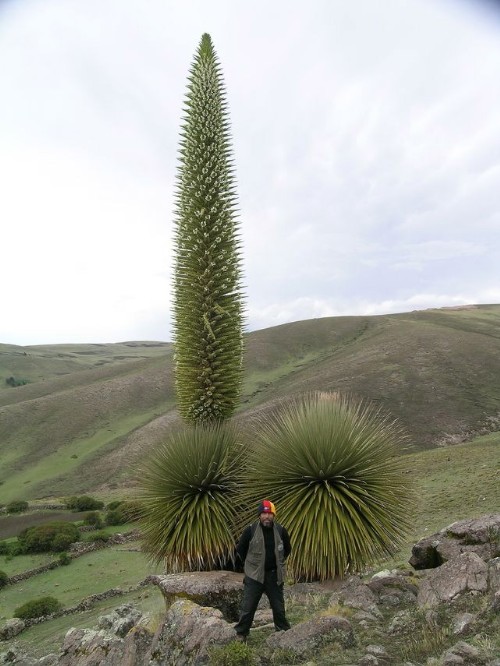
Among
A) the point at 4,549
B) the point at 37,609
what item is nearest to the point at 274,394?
the point at 4,549

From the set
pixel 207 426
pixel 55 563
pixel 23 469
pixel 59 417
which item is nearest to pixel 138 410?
pixel 59 417

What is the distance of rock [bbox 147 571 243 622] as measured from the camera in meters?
6.67

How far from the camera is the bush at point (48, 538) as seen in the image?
31.1 meters

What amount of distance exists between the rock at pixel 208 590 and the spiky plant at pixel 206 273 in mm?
2320

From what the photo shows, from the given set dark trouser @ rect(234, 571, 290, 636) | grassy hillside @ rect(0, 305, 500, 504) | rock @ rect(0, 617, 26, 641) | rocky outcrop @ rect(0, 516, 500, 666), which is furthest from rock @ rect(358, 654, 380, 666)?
grassy hillside @ rect(0, 305, 500, 504)

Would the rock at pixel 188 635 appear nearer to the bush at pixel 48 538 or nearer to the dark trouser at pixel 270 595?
the dark trouser at pixel 270 595

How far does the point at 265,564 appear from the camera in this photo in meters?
6.09

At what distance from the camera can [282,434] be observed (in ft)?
25.6

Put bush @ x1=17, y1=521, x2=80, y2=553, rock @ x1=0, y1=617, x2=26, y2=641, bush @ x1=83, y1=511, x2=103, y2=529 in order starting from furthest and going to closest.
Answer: bush @ x1=83, y1=511, x2=103, y2=529 < bush @ x1=17, y1=521, x2=80, y2=553 < rock @ x1=0, y1=617, x2=26, y2=641

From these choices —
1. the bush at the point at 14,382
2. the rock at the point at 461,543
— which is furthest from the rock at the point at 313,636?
the bush at the point at 14,382

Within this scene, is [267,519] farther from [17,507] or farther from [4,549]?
[17,507]

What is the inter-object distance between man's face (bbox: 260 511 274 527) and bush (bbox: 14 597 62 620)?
17629 mm

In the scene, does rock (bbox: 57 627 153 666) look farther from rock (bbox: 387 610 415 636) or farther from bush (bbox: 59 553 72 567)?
bush (bbox: 59 553 72 567)

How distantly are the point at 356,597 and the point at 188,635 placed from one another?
2272 millimetres
